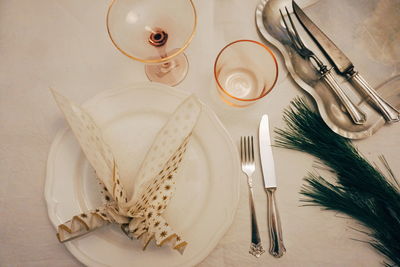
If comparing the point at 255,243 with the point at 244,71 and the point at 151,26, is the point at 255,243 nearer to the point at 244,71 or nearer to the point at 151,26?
the point at 244,71

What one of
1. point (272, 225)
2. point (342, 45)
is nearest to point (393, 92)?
point (342, 45)

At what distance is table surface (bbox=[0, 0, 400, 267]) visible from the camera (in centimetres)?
55

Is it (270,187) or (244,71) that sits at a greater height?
(244,71)

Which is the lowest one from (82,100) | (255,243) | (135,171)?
(255,243)

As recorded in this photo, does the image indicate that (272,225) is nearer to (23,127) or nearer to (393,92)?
(393,92)

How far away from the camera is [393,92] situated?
599 millimetres

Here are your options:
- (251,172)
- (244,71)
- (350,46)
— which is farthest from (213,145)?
(350,46)

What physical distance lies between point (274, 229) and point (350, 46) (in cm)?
50

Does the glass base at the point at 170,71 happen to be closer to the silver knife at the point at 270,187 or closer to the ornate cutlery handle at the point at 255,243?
the silver knife at the point at 270,187

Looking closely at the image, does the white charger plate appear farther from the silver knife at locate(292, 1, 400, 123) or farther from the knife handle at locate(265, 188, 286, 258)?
the silver knife at locate(292, 1, 400, 123)

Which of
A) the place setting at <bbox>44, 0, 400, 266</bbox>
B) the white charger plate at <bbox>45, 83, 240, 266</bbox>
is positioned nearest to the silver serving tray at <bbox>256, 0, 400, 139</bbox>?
the place setting at <bbox>44, 0, 400, 266</bbox>

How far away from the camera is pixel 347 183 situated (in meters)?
0.57

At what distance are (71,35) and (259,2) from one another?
1.70 feet

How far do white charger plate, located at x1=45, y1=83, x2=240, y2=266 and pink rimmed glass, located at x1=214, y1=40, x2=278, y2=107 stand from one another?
4.4 inches
